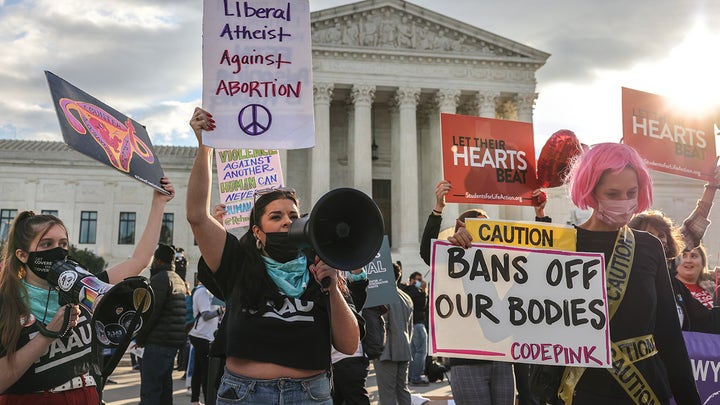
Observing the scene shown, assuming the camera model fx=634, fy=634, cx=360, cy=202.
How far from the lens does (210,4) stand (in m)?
4.08

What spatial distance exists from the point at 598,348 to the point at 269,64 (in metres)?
2.62

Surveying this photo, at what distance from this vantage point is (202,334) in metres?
9.72

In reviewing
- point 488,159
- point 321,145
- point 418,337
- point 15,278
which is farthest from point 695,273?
point 321,145

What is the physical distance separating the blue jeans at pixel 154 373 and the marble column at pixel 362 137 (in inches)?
1169

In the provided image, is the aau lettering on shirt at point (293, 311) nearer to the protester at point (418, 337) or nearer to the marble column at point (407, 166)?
the protester at point (418, 337)

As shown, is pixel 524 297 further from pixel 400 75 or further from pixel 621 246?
pixel 400 75

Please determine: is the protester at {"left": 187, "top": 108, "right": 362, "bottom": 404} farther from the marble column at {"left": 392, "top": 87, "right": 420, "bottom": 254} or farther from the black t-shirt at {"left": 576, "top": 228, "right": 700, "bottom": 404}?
the marble column at {"left": 392, "top": 87, "right": 420, "bottom": 254}

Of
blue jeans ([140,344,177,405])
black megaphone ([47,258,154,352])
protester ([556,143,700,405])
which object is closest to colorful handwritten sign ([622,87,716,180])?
protester ([556,143,700,405])

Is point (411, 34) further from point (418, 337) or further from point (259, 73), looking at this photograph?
point (259, 73)

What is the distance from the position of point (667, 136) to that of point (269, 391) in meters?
4.99

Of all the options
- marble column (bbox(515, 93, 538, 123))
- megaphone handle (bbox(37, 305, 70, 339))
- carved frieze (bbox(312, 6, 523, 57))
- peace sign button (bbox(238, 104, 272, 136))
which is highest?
carved frieze (bbox(312, 6, 523, 57))

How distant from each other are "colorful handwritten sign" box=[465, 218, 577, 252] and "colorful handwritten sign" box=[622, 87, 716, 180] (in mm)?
2714

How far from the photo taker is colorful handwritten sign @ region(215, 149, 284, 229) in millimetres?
7934

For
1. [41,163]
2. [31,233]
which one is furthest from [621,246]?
[41,163]
